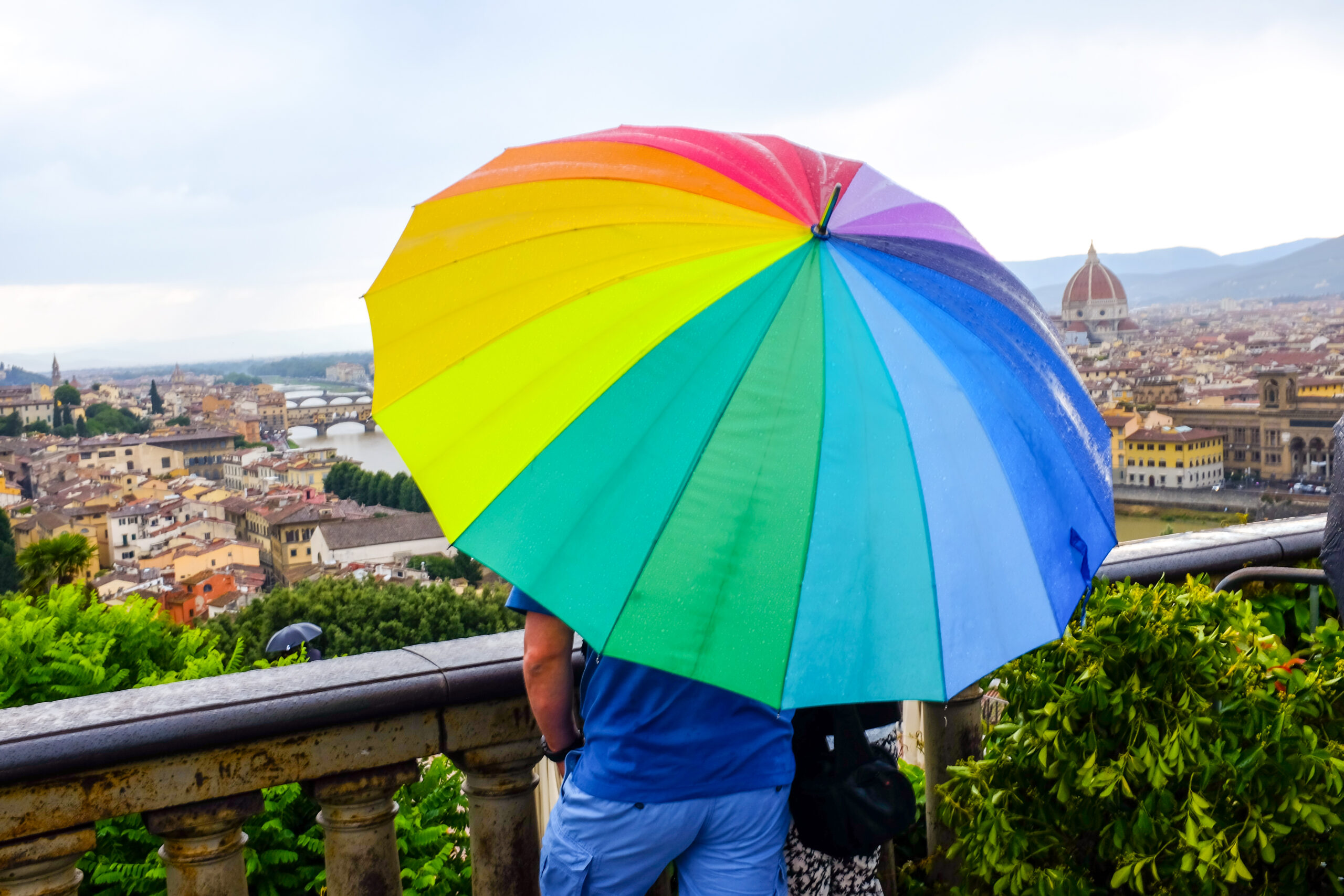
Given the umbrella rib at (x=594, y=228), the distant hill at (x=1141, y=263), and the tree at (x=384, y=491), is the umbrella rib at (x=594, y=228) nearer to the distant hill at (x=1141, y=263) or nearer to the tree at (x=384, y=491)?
the tree at (x=384, y=491)

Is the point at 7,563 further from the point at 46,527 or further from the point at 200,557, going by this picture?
the point at 200,557

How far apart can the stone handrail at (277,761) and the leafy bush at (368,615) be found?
95.7ft

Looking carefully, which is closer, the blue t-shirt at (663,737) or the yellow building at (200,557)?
the blue t-shirt at (663,737)

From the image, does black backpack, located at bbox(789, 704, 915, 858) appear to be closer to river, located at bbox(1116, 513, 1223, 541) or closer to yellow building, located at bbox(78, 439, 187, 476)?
river, located at bbox(1116, 513, 1223, 541)

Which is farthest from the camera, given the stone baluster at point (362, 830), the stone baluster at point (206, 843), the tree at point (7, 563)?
the tree at point (7, 563)

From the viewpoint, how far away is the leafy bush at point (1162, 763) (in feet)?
4.93

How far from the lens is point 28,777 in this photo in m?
1.38

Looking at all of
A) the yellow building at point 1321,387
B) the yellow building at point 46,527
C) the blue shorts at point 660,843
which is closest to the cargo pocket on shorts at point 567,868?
the blue shorts at point 660,843

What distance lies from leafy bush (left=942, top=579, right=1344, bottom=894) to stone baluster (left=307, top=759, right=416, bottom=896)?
0.93 m

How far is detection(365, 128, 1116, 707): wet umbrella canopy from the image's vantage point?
1086mm

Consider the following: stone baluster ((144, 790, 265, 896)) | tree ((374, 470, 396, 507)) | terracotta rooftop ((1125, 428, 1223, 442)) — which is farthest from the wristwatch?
tree ((374, 470, 396, 507))

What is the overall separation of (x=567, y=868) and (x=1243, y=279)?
399 ft

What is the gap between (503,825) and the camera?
1.75 m

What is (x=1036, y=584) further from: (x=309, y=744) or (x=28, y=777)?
(x=28, y=777)
